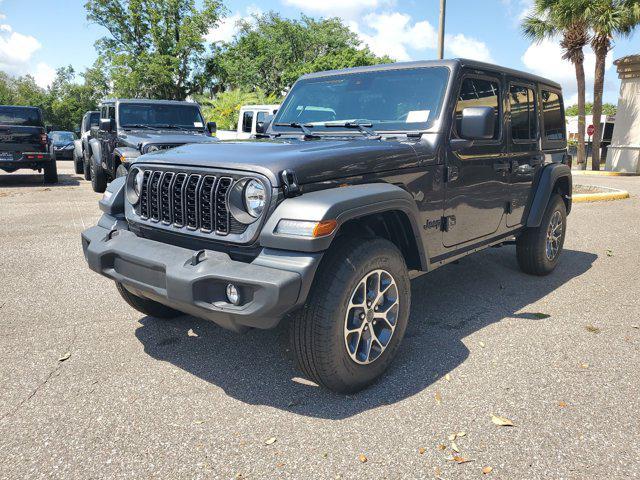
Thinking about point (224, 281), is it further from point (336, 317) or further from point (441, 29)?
point (441, 29)

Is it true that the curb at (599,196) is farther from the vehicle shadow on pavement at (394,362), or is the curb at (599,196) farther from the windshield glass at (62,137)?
the windshield glass at (62,137)

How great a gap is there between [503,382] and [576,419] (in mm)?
486

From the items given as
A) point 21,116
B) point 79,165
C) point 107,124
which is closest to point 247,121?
point 107,124

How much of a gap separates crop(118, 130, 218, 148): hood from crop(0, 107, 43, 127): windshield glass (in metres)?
4.81

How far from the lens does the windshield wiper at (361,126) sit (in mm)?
3677

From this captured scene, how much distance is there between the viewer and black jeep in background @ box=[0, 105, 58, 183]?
1288 cm

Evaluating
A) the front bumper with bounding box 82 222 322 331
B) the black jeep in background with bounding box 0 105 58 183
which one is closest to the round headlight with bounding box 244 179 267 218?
the front bumper with bounding box 82 222 322 331

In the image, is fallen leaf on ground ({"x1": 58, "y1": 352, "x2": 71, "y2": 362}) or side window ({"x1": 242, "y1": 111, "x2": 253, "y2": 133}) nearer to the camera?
fallen leaf on ground ({"x1": 58, "y1": 352, "x2": 71, "y2": 362})

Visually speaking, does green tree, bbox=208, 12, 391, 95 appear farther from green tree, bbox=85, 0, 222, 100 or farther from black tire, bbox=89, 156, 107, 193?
black tire, bbox=89, 156, 107, 193

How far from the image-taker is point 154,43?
100ft

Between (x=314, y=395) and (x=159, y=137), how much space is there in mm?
7406

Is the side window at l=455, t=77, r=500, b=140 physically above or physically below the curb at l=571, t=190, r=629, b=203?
above

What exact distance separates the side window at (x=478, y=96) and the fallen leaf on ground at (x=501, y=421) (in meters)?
1.94

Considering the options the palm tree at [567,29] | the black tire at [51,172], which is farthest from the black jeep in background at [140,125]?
the palm tree at [567,29]
